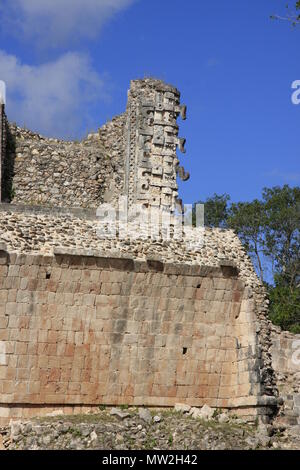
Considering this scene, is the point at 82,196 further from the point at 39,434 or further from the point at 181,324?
the point at 39,434

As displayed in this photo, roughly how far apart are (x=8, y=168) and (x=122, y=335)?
7611 mm

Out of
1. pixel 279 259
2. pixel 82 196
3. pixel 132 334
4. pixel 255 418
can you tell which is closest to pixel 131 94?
pixel 82 196

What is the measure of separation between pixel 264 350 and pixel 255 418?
1699 millimetres

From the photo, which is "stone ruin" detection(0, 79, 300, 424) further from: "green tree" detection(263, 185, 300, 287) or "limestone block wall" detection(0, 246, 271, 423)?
"green tree" detection(263, 185, 300, 287)

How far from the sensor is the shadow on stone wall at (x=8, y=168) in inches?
1173

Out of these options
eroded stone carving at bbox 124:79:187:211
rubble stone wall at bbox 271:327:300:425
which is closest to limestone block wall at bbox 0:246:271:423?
rubble stone wall at bbox 271:327:300:425

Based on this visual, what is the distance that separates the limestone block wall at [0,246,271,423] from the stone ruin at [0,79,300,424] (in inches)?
0.9

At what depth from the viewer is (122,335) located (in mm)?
24594

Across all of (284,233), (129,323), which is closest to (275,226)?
(284,233)

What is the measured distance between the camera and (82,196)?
30.5 m

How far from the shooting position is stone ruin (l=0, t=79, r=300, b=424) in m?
23.8

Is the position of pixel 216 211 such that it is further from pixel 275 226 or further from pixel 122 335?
pixel 122 335
